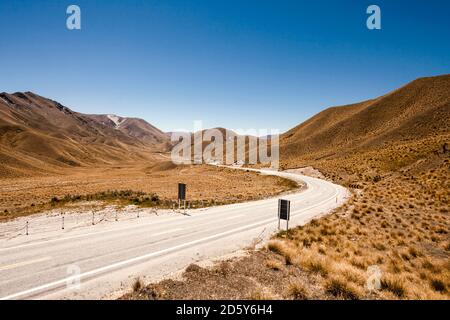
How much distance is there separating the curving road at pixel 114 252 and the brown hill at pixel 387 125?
7511 cm

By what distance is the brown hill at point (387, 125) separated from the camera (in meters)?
82.0

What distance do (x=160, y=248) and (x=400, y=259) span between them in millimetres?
11050

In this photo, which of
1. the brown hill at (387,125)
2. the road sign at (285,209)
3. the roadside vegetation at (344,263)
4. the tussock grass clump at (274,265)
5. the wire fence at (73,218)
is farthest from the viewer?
the brown hill at (387,125)

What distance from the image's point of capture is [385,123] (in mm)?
104125

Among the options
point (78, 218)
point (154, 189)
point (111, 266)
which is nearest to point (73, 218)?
point (78, 218)

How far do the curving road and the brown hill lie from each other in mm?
75114

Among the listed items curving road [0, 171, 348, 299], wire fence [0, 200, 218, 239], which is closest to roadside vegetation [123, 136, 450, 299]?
curving road [0, 171, 348, 299]

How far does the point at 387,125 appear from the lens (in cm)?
9981

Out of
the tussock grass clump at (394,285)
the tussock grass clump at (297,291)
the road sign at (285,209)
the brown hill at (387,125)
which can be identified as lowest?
the tussock grass clump at (394,285)

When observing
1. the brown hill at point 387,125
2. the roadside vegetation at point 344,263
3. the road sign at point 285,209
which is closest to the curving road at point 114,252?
the roadside vegetation at point 344,263

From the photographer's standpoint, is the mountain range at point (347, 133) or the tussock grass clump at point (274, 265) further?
the mountain range at point (347, 133)

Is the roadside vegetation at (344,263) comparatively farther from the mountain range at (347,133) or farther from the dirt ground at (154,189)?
the mountain range at (347,133)

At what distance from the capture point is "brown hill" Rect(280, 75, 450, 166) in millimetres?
82000
